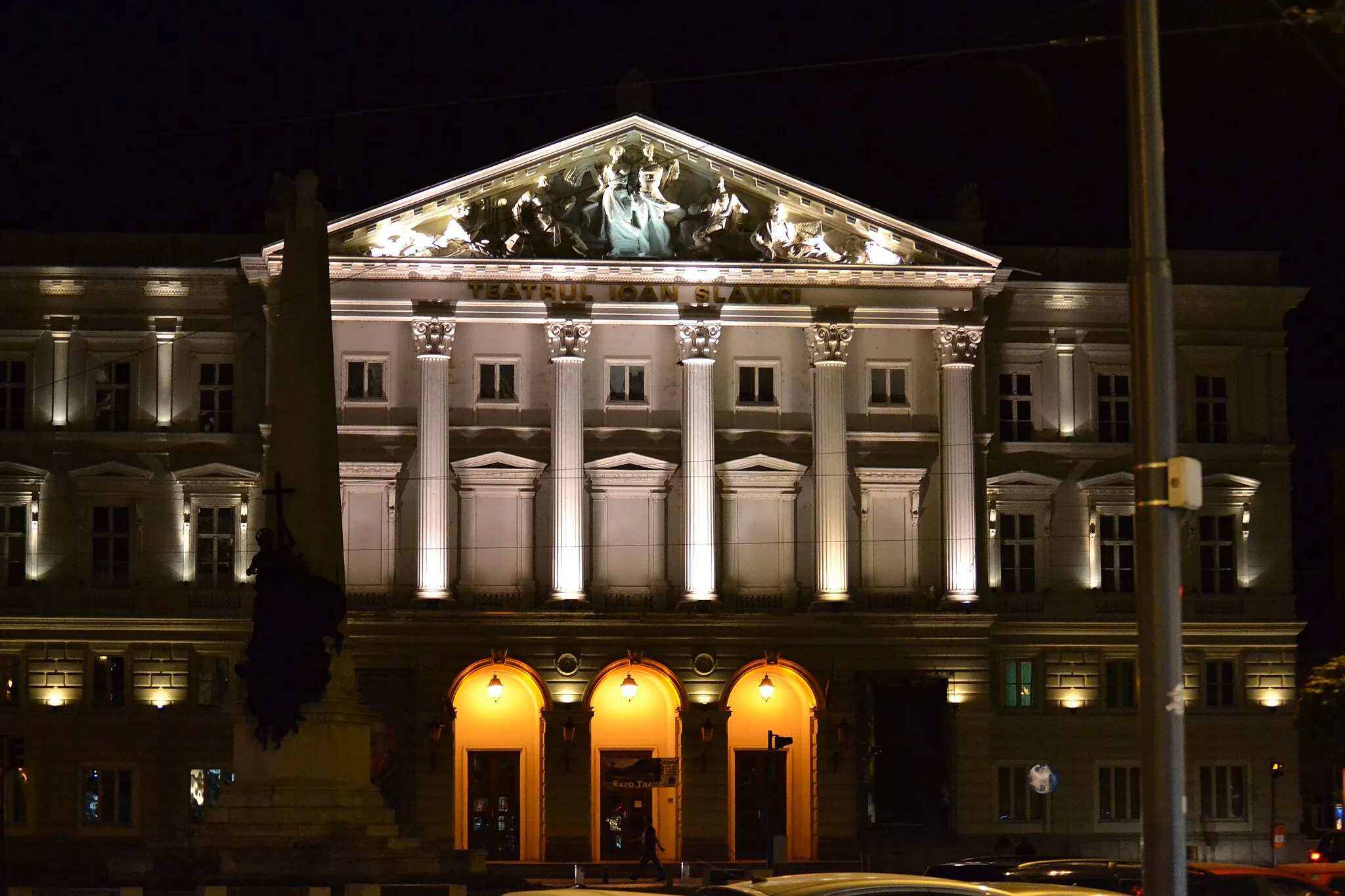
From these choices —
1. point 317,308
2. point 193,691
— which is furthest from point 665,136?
point 317,308

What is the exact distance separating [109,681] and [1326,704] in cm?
3159

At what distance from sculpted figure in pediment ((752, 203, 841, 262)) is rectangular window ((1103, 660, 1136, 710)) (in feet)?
44.6

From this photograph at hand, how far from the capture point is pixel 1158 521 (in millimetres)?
12984

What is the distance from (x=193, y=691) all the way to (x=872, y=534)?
1849 centimetres

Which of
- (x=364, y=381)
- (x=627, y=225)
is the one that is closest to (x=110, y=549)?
(x=364, y=381)

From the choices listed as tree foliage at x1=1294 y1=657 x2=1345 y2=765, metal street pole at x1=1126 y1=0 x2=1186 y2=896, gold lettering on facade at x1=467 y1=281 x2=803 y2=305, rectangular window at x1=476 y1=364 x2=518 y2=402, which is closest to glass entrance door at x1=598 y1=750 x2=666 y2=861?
rectangular window at x1=476 y1=364 x2=518 y2=402

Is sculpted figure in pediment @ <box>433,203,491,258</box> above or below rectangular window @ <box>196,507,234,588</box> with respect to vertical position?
above

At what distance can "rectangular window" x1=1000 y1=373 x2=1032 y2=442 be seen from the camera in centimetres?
6050

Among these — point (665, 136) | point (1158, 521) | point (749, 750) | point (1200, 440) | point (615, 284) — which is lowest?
point (749, 750)

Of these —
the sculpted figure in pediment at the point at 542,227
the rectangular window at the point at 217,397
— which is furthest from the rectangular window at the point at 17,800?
the sculpted figure in pediment at the point at 542,227

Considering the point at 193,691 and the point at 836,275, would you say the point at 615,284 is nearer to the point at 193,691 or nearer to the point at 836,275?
the point at 836,275

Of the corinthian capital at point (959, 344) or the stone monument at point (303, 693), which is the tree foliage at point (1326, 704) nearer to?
the corinthian capital at point (959, 344)

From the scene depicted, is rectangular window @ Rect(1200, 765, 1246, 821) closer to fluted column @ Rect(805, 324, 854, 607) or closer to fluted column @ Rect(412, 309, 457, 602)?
fluted column @ Rect(805, 324, 854, 607)

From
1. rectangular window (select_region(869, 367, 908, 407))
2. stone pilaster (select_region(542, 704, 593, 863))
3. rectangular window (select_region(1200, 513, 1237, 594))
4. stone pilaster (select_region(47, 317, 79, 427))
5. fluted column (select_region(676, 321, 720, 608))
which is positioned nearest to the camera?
stone pilaster (select_region(542, 704, 593, 863))
